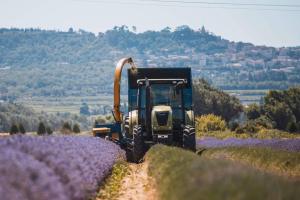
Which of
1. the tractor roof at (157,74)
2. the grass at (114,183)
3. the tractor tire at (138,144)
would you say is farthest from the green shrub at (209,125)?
the grass at (114,183)

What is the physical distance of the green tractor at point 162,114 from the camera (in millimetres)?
24734

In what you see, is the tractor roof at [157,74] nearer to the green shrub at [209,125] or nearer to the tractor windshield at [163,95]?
the tractor windshield at [163,95]

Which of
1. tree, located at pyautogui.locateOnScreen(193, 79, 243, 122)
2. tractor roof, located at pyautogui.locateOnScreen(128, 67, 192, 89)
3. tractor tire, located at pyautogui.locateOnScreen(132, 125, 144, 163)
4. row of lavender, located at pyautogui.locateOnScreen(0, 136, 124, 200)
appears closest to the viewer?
row of lavender, located at pyautogui.locateOnScreen(0, 136, 124, 200)

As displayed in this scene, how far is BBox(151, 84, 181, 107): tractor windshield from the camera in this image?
25938mm

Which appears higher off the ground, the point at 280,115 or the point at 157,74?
the point at 157,74

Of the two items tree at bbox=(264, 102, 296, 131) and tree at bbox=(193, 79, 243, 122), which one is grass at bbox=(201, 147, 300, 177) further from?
tree at bbox=(193, 79, 243, 122)

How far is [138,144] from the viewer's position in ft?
81.4

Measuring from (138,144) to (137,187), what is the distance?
742cm

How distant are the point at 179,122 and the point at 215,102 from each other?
83024mm

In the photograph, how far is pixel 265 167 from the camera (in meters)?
20.5

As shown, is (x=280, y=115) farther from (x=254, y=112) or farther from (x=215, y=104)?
(x=215, y=104)

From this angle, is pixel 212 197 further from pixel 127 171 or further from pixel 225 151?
pixel 225 151

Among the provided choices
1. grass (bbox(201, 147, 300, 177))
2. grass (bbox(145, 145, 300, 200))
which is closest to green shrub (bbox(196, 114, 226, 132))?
grass (bbox(201, 147, 300, 177))

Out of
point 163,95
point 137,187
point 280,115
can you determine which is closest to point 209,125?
point 280,115
